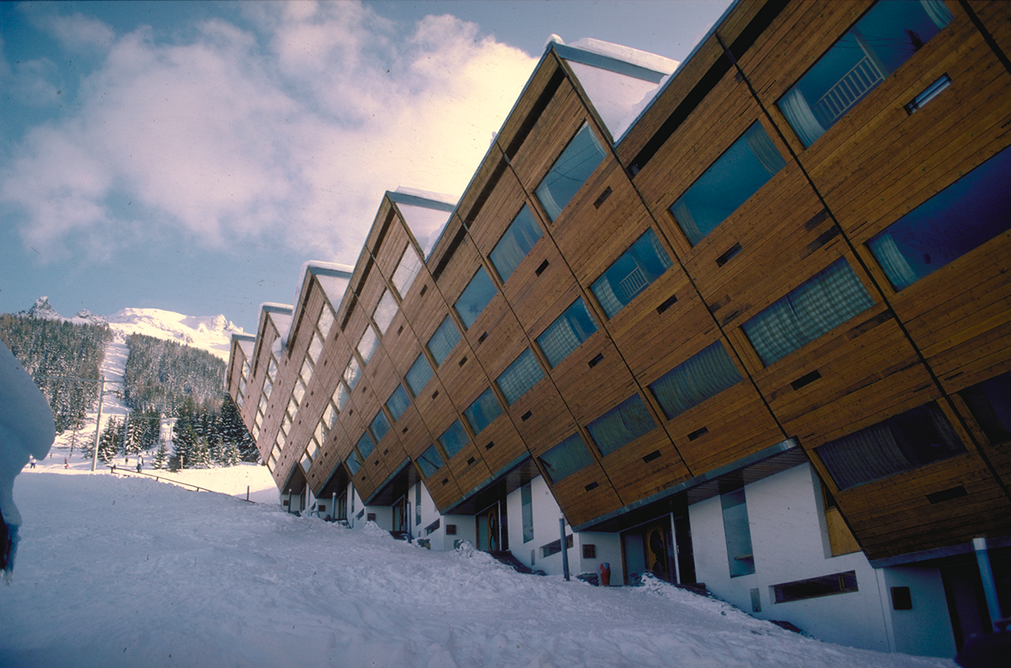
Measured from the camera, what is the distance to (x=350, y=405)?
31.7 meters

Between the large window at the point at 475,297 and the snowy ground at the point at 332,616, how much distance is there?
814 cm

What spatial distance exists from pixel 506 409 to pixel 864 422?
11.1m

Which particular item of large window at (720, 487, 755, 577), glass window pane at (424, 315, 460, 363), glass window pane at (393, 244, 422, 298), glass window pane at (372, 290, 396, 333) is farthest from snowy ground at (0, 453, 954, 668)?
glass window pane at (393, 244, 422, 298)

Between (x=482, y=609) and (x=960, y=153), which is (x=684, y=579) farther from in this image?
(x=960, y=153)

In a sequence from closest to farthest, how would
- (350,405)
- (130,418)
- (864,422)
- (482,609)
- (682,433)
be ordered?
(864,422)
(482,609)
(682,433)
(350,405)
(130,418)

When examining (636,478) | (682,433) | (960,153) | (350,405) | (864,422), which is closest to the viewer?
(960,153)

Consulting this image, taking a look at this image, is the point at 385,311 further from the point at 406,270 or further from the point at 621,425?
the point at 621,425

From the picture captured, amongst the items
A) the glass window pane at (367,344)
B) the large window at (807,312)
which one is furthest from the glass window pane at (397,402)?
the large window at (807,312)

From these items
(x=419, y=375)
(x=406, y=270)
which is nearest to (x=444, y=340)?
(x=419, y=375)

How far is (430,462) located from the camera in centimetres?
2592

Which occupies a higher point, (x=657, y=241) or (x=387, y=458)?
(x=657, y=241)

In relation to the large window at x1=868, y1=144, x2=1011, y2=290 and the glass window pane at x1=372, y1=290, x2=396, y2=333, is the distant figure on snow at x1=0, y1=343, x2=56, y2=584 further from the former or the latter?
the glass window pane at x1=372, y1=290, x2=396, y2=333

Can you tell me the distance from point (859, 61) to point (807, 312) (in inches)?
170

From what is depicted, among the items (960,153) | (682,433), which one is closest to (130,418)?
(682,433)
